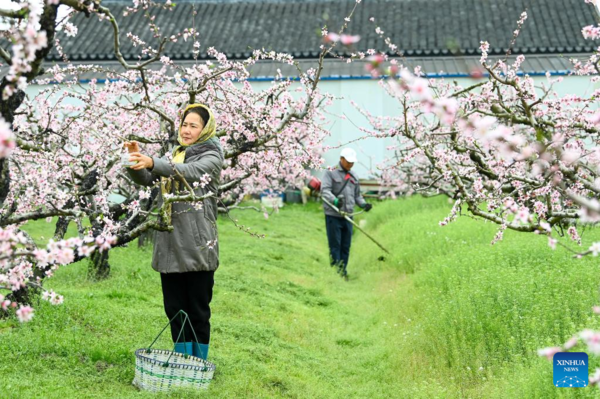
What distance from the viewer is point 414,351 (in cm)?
629

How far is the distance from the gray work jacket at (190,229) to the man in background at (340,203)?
212 inches

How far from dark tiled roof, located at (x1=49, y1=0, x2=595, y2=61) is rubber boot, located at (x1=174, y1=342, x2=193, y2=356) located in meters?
19.0

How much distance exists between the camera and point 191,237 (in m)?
4.93

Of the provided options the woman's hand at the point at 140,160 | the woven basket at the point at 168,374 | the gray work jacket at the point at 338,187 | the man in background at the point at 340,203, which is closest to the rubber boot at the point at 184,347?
the woven basket at the point at 168,374

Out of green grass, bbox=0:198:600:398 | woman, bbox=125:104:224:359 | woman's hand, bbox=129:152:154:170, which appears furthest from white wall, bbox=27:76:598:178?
woman's hand, bbox=129:152:154:170

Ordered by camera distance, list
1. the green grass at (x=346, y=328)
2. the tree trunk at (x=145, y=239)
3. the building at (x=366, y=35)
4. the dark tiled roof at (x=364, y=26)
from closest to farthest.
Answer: the green grass at (x=346, y=328) → the tree trunk at (x=145, y=239) → the building at (x=366, y=35) → the dark tiled roof at (x=364, y=26)

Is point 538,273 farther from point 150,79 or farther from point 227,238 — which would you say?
point 227,238

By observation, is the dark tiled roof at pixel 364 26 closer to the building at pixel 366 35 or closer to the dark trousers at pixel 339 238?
the building at pixel 366 35

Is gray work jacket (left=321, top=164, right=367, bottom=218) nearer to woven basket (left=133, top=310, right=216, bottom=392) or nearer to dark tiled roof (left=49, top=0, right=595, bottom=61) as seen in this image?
woven basket (left=133, top=310, right=216, bottom=392)

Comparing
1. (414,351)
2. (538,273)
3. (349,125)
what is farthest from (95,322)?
(349,125)

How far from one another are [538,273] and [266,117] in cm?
321

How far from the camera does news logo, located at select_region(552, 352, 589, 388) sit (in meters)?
4.29

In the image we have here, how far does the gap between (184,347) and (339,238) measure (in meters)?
5.63

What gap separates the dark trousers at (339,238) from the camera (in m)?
10.5
